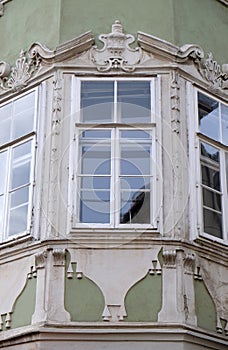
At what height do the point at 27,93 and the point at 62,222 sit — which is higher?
the point at 27,93

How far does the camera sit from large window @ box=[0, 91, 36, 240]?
10.3 metres

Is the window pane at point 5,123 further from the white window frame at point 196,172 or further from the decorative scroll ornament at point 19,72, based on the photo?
the white window frame at point 196,172

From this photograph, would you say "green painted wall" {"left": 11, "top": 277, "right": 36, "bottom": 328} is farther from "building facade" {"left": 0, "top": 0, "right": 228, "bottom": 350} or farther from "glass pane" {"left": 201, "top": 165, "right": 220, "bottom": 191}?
"glass pane" {"left": 201, "top": 165, "right": 220, "bottom": 191}

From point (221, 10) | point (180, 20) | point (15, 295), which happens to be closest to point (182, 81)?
point (180, 20)

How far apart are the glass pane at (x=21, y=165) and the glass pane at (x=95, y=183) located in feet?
2.63

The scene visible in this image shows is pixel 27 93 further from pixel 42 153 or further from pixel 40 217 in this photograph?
pixel 40 217

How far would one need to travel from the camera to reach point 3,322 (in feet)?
31.9

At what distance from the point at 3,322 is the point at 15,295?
0.35 meters

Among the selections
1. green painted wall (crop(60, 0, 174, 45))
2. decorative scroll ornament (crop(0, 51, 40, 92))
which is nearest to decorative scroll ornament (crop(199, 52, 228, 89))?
green painted wall (crop(60, 0, 174, 45))

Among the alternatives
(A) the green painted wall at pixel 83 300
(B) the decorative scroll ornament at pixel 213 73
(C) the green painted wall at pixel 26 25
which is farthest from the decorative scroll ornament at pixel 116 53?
(A) the green painted wall at pixel 83 300

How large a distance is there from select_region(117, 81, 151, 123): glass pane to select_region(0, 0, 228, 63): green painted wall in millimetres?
818

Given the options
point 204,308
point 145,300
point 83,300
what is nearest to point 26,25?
point 83,300

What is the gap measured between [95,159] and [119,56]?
150 centimetres

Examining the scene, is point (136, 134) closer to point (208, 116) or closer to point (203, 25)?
point (208, 116)
